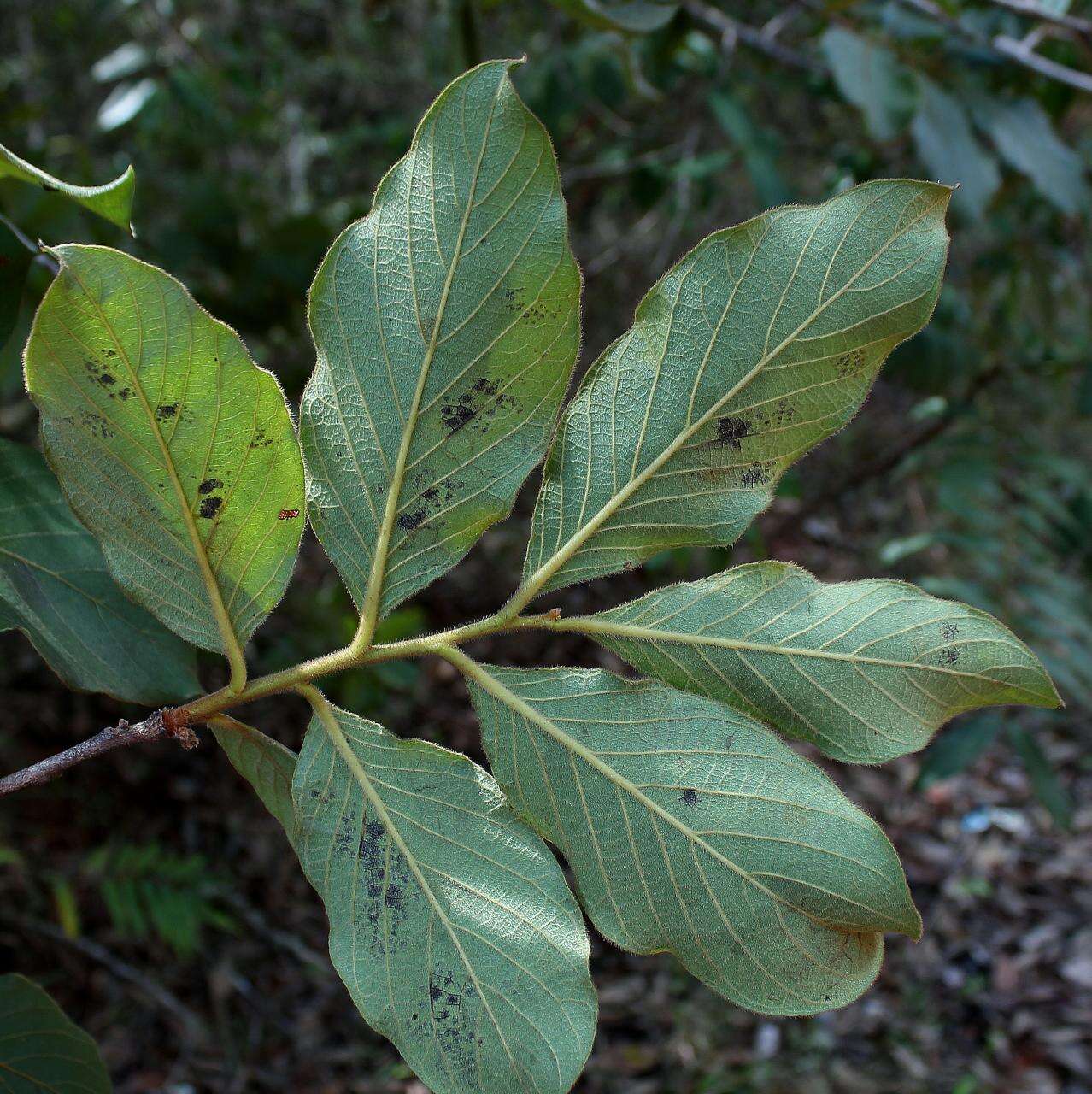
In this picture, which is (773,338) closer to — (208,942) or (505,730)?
(505,730)

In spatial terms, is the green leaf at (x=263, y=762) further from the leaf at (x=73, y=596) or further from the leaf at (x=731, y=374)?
the leaf at (x=731, y=374)

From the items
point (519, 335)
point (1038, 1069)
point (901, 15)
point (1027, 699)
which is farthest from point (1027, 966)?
point (519, 335)

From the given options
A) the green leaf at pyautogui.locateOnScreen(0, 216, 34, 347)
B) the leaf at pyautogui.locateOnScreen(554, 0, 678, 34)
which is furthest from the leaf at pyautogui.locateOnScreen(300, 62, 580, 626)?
the leaf at pyautogui.locateOnScreen(554, 0, 678, 34)

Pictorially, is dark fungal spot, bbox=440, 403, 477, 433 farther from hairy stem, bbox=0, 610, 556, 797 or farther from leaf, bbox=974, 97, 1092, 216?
leaf, bbox=974, 97, 1092, 216

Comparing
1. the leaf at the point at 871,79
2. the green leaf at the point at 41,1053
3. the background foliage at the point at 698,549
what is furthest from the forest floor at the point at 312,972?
the leaf at the point at 871,79

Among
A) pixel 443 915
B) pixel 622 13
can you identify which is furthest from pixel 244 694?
pixel 622 13

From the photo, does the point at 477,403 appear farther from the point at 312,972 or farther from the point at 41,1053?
the point at 312,972
